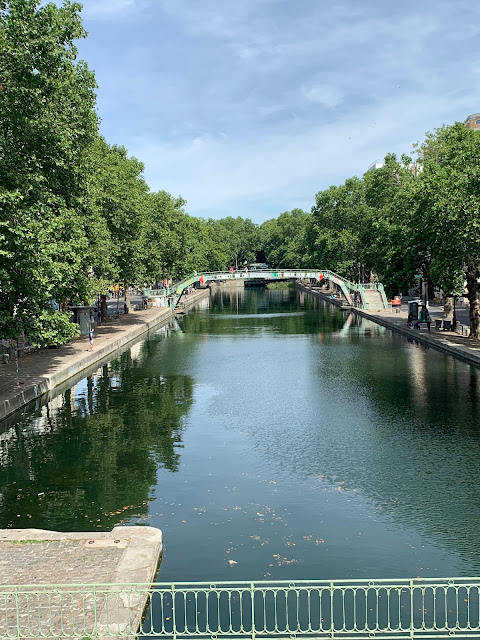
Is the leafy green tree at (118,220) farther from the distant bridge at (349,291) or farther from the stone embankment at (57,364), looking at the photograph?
the distant bridge at (349,291)

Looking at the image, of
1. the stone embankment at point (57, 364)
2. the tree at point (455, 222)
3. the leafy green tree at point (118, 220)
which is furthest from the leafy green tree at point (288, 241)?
the tree at point (455, 222)

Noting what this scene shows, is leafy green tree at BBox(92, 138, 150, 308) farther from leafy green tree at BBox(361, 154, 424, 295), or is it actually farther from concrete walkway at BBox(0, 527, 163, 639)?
concrete walkway at BBox(0, 527, 163, 639)

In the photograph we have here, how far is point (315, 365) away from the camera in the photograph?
38719 millimetres

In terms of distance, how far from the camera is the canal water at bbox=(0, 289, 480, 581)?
14125 mm

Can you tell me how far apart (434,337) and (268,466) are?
2956 cm

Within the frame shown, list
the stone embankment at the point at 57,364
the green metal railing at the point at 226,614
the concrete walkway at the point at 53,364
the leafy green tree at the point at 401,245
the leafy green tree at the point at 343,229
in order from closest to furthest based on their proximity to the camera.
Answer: the green metal railing at the point at 226,614 → the concrete walkway at the point at 53,364 → the stone embankment at the point at 57,364 → the leafy green tree at the point at 401,245 → the leafy green tree at the point at 343,229

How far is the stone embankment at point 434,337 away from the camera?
38237 mm

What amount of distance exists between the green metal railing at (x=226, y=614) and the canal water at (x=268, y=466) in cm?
81

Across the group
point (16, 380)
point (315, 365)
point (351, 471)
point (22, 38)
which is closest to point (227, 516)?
point (351, 471)

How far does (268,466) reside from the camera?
19.9 m

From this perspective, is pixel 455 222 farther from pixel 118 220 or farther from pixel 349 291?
pixel 349 291

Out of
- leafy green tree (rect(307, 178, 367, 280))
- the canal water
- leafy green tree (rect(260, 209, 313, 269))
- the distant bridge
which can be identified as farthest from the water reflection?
leafy green tree (rect(260, 209, 313, 269))

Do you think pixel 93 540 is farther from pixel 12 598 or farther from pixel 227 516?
pixel 227 516

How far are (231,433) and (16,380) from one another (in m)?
12.4
